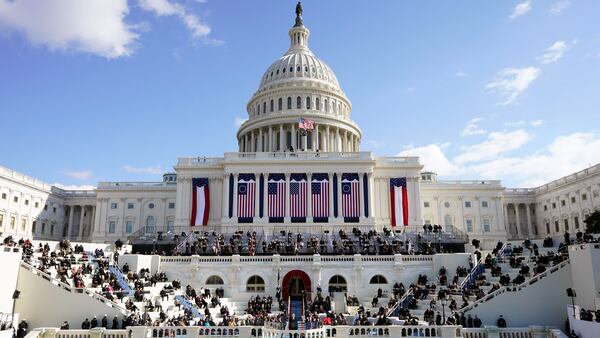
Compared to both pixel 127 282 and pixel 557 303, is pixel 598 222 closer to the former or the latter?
pixel 557 303

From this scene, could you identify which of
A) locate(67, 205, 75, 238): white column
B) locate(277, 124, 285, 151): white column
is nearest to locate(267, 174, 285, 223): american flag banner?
locate(277, 124, 285, 151): white column

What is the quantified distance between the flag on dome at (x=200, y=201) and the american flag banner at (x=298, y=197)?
13.3m

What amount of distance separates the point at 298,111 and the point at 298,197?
979 inches

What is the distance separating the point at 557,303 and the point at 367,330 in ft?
57.6

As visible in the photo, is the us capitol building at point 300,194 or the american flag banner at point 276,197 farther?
the us capitol building at point 300,194

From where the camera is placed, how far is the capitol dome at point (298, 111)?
3718 inches

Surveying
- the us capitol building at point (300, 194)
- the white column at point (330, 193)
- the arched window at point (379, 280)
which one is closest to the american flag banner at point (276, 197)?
the us capitol building at point (300, 194)

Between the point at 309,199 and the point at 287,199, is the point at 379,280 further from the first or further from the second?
the point at 287,199

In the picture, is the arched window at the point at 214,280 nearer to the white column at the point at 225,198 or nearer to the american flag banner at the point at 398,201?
the white column at the point at 225,198

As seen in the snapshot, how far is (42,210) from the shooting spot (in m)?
89.6

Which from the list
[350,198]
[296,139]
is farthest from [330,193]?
[296,139]

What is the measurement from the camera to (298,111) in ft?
313

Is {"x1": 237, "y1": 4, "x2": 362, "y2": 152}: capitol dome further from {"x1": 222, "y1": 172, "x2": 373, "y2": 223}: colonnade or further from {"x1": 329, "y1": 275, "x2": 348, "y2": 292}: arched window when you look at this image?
{"x1": 329, "y1": 275, "x2": 348, "y2": 292}: arched window

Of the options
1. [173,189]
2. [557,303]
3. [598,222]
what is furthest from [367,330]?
[173,189]
